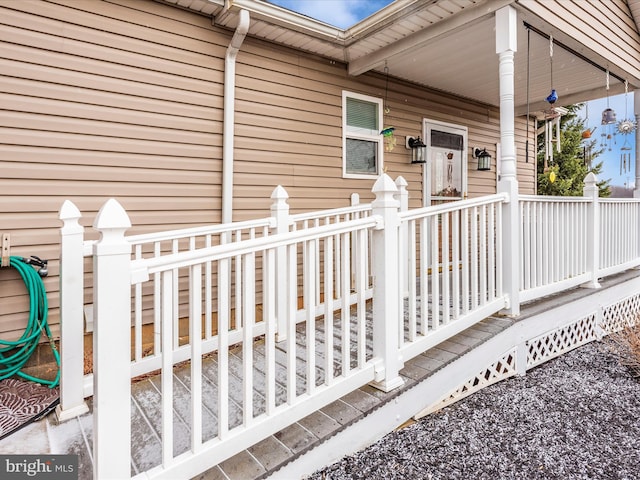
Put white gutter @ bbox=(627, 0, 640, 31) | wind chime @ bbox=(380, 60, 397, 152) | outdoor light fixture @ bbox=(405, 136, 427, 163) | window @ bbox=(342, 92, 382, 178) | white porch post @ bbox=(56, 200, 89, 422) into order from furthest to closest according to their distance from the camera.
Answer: outdoor light fixture @ bbox=(405, 136, 427, 163) < white gutter @ bbox=(627, 0, 640, 31) < wind chime @ bbox=(380, 60, 397, 152) < window @ bbox=(342, 92, 382, 178) < white porch post @ bbox=(56, 200, 89, 422)

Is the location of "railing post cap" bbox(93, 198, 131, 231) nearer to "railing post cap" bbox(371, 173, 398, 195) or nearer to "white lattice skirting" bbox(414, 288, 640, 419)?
"railing post cap" bbox(371, 173, 398, 195)

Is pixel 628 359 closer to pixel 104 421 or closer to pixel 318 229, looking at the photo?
pixel 318 229

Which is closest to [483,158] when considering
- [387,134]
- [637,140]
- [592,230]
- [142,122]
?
[637,140]

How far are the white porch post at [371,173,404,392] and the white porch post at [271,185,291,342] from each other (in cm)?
101

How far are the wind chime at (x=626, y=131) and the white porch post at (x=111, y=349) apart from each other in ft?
21.5

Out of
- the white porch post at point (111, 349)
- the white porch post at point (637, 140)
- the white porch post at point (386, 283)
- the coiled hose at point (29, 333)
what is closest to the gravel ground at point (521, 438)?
the white porch post at point (386, 283)

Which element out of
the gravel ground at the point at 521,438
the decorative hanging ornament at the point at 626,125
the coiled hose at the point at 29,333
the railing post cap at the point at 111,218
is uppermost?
the decorative hanging ornament at the point at 626,125

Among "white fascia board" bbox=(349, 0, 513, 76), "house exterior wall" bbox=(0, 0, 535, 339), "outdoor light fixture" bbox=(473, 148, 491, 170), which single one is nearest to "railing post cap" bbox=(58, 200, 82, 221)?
"house exterior wall" bbox=(0, 0, 535, 339)

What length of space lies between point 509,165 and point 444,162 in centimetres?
280

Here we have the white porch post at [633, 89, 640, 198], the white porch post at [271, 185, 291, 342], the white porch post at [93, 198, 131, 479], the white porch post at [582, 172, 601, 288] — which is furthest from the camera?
the white porch post at [633, 89, 640, 198]

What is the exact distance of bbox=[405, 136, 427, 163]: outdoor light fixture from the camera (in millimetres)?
5152

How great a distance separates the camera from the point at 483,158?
20.1 feet

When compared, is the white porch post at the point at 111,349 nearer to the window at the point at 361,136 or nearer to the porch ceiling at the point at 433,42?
the porch ceiling at the point at 433,42

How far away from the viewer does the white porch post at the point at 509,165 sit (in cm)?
298
